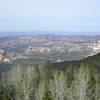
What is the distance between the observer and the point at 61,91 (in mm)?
17953

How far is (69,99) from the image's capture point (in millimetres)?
18172

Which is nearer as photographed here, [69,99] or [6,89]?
[69,99]

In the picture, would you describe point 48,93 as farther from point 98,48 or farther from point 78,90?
point 98,48

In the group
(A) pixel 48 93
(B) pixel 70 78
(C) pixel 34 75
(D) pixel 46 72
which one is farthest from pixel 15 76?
(A) pixel 48 93

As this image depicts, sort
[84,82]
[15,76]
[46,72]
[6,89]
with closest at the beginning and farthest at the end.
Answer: [84,82], [6,89], [15,76], [46,72]

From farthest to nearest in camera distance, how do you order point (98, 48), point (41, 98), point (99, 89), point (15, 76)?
point (98, 48) → point (15, 76) → point (99, 89) → point (41, 98)

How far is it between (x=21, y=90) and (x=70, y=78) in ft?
28.8

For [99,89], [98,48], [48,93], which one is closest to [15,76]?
[48,93]

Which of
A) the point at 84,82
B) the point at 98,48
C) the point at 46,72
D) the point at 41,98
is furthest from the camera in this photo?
the point at 98,48

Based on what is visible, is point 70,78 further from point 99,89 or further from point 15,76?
point 15,76

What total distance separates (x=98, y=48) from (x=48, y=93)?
126233 mm

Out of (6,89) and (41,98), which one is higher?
(41,98)

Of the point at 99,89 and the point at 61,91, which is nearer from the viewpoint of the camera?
the point at 61,91

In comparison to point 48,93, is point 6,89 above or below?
below
